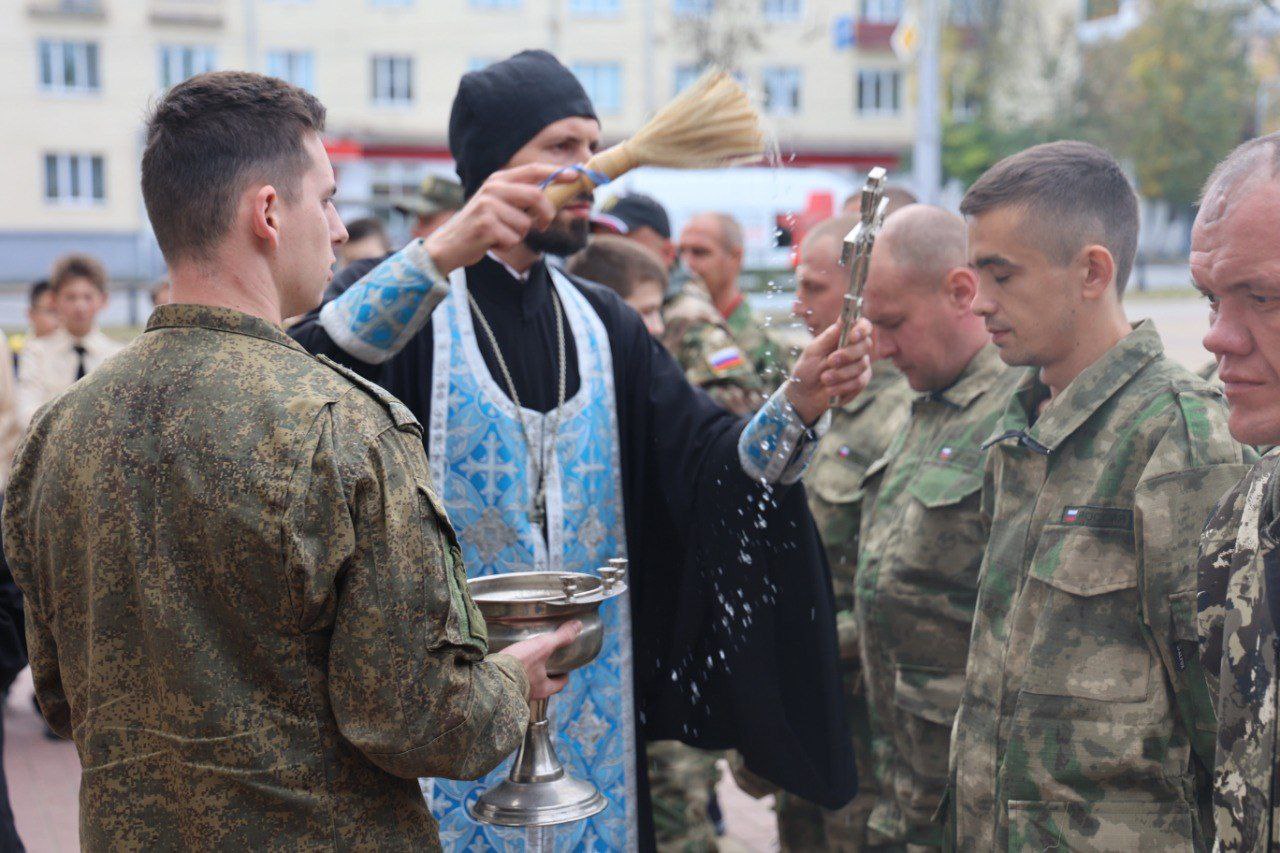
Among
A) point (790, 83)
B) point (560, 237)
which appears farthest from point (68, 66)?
point (560, 237)

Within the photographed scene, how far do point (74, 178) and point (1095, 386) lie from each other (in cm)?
4017

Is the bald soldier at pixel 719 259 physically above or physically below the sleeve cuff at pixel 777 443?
above

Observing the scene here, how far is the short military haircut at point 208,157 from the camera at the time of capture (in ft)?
7.38

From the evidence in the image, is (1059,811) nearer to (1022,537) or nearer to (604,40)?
(1022,537)

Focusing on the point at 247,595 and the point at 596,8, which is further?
the point at 596,8

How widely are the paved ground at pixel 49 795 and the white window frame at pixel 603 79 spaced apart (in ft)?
112

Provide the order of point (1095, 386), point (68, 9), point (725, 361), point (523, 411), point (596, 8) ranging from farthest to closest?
point (596, 8)
point (68, 9)
point (725, 361)
point (523, 411)
point (1095, 386)

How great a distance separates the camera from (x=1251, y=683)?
1.96 metres

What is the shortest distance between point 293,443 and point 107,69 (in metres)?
40.4

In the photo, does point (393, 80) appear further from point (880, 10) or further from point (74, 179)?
point (880, 10)

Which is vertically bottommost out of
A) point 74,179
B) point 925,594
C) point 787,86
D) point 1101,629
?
point 925,594

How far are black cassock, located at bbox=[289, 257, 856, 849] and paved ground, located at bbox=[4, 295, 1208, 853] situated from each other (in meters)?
2.56

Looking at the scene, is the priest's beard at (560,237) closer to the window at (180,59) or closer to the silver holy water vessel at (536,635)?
the silver holy water vessel at (536,635)

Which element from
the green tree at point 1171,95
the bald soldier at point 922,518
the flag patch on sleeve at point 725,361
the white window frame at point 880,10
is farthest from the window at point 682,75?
the bald soldier at point 922,518
